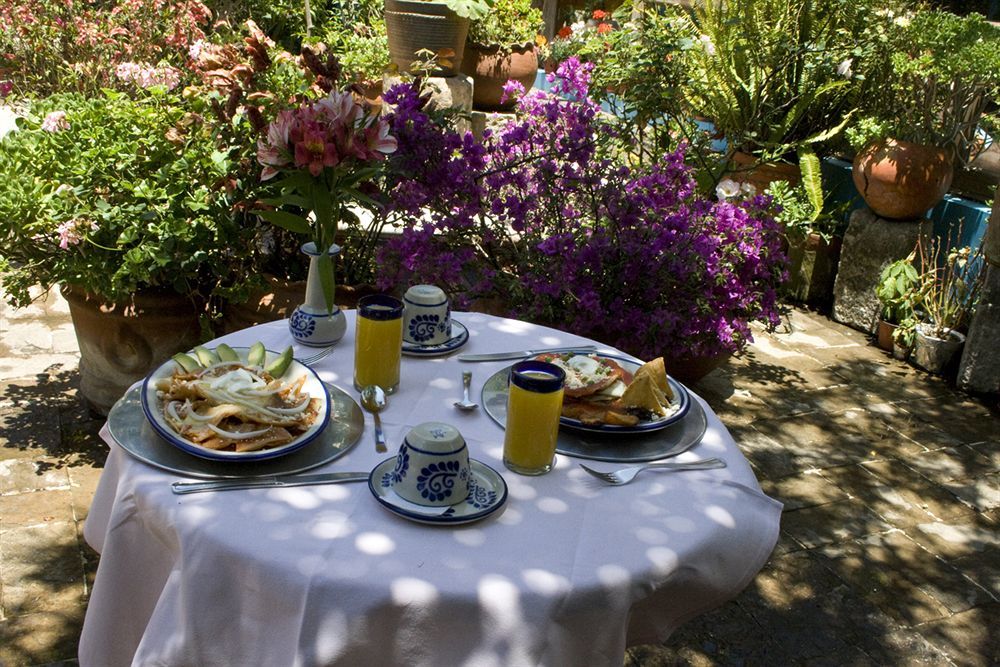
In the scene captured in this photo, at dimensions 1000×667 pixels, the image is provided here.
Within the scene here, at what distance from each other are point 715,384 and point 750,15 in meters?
2.53

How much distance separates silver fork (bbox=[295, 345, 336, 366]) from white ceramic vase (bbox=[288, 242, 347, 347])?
29mm

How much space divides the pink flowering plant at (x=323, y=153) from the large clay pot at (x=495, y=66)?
16.1 feet

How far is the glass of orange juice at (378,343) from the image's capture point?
6.48ft

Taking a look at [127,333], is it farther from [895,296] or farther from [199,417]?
[895,296]

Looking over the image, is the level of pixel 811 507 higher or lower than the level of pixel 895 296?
lower

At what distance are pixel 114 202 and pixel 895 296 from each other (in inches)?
149

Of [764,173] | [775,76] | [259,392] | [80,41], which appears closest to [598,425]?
[259,392]

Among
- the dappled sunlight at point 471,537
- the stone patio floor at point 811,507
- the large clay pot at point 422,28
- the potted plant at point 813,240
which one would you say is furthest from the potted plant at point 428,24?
the dappled sunlight at point 471,537

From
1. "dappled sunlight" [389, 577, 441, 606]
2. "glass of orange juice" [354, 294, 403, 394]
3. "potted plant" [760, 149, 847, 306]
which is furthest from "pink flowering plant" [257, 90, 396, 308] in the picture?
"potted plant" [760, 149, 847, 306]

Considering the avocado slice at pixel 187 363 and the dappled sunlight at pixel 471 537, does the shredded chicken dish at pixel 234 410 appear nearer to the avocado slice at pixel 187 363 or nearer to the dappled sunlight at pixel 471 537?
the avocado slice at pixel 187 363

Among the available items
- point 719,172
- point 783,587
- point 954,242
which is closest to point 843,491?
point 783,587

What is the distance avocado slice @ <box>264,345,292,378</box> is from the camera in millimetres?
1944

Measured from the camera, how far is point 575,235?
3.71 m

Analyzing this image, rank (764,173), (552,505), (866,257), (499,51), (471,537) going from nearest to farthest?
1. (471,537)
2. (552,505)
3. (866,257)
4. (764,173)
5. (499,51)
